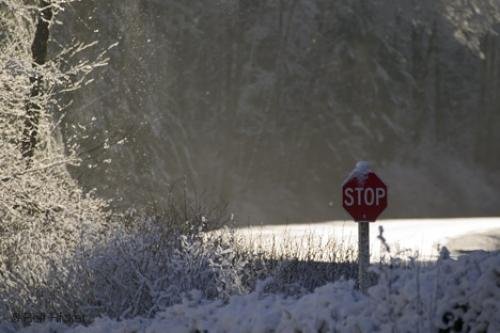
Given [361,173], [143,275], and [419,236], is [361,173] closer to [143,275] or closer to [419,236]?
[143,275]

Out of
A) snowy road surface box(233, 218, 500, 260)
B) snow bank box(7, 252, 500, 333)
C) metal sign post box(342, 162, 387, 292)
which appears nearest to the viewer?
snow bank box(7, 252, 500, 333)

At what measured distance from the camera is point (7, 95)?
1368 cm

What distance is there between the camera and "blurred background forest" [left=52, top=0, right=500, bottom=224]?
46.3 meters

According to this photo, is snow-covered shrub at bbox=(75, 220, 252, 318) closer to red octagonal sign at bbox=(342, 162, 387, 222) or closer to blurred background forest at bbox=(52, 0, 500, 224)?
red octagonal sign at bbox=(342, 162, 387, 222)

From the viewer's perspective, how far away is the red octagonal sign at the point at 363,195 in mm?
9289

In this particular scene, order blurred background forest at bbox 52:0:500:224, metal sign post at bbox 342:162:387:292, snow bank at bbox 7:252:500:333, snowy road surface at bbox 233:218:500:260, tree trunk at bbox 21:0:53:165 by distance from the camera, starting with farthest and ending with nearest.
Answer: blurred background forest at bbox 52:0:500:224, snowy road surface at bbox 233:218:500:260, tree trunk at bbox 21:0:53:165, metal sign post at bbox 342:162:387:292, snow bank at bbox 7:252:500:333

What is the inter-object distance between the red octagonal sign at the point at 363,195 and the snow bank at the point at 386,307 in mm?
1794

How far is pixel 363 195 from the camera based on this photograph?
9.34 meters

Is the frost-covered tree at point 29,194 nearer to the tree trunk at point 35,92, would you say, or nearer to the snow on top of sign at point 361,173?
the tree trunk at point 35,92

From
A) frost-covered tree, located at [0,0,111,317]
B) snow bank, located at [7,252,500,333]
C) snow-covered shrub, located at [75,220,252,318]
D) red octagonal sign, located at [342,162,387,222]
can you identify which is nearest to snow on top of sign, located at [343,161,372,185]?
red octagonal sign, located at [342,162,387,222]

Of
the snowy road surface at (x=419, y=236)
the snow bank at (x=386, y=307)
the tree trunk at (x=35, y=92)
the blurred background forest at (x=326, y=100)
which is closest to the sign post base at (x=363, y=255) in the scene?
the snow bank at (x=386, y=307)

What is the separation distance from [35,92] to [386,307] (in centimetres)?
1127

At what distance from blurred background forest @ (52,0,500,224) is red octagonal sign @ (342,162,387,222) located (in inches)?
1208

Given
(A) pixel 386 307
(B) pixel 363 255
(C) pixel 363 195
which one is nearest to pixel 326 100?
(C) pixel 363 195
